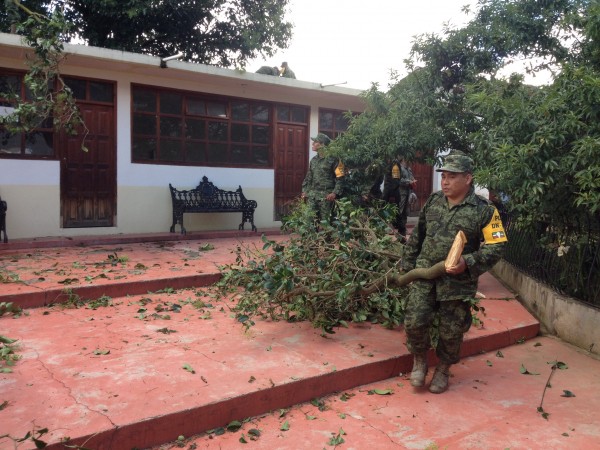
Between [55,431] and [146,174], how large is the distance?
294 inches

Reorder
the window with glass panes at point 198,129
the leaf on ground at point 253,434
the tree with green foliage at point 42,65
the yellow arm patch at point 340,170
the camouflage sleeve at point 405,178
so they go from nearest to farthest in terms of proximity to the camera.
Result: 1. the leaf on ground at point 253,434
2. the tree with green foliage at point 42,65
3. the yellow arm patch at point 340,170
4. the camouflage sleeve at point 405,178
5. the window with glass panes at point 198,129

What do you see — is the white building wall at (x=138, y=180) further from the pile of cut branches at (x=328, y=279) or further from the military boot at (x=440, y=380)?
the military boot at (x=440, y=380)

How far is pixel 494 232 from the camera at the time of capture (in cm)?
349

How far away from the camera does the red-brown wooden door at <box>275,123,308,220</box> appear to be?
452 inches

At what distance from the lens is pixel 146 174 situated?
9656 mm

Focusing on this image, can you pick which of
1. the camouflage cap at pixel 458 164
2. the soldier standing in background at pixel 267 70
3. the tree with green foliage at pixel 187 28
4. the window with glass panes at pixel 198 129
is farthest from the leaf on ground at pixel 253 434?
the tree with green foliage at pixel 187 28

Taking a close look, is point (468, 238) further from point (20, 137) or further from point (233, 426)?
point (20, 137)

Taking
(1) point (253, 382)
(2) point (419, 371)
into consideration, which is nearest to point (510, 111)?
(2) point (419, 371)

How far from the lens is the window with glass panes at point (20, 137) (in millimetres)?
8172

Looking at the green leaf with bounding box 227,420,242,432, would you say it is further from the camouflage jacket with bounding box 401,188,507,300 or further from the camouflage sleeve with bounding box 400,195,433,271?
the camouflage sleeve with bounding box 400,195,433,271

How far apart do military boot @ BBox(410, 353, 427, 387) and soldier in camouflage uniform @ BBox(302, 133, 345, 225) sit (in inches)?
148

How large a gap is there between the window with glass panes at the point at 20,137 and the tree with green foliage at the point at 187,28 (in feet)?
13.6

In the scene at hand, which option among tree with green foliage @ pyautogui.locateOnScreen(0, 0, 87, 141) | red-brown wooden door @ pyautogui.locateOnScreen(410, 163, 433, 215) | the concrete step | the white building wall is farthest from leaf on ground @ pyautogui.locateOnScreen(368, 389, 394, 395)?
red-brown wooden door @ pyautogui.locateOnScreen(410, 163, 433, 215)

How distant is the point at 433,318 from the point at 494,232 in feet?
2.47
